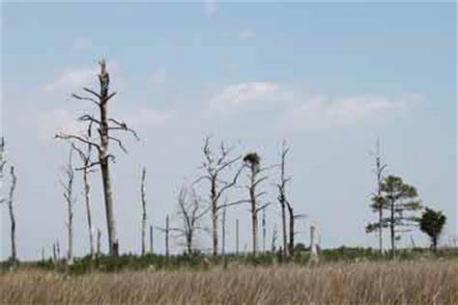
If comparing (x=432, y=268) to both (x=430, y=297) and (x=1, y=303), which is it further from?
(x=1, y=303)

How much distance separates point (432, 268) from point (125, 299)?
5876 millimetres

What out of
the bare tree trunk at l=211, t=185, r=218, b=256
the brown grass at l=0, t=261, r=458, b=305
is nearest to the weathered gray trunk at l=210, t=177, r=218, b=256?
the bare tree trunk at l=211, t=185, r=218, b=256

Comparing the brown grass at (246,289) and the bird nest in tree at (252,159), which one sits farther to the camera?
the bird nest in tree at (252,159)

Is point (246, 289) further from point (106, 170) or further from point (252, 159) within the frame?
point (252, 159)

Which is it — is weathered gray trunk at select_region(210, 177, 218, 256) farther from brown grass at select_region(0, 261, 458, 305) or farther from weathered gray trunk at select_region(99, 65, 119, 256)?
brown grass at select_region(0, 261, 458, 305)

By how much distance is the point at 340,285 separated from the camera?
10867 mm

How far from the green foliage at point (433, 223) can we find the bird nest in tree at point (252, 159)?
433 inches

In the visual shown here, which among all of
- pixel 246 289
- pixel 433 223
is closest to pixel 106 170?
pixel 246 289

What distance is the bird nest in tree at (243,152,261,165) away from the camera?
1662 inches

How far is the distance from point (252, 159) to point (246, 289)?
105 feet

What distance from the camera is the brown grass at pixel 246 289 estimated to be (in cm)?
933

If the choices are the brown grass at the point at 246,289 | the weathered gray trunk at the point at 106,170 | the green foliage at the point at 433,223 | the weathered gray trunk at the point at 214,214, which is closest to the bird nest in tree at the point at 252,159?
the weathered gray trunk at the point at 214,214

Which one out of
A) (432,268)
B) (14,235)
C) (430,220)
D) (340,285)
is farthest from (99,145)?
(430,220)

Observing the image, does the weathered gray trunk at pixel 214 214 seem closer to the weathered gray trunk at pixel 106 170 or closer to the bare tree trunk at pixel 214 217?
the bare tree trunk at pixel 214 217
